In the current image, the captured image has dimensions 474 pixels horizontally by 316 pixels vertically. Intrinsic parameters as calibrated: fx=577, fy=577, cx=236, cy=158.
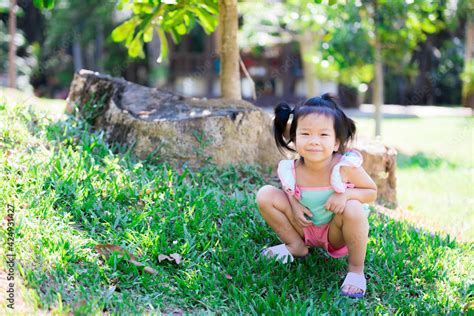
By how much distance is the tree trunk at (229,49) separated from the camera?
4.69 m

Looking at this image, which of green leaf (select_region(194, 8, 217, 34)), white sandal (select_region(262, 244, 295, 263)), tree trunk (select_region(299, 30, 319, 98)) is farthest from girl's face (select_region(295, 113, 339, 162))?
tree trunk (select_region(299, 30, 319, 98))

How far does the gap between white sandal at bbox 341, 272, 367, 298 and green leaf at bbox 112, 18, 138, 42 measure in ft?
8.56

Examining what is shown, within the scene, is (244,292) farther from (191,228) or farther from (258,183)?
(258,183)

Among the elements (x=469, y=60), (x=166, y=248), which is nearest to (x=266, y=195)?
(x=166, y=248)

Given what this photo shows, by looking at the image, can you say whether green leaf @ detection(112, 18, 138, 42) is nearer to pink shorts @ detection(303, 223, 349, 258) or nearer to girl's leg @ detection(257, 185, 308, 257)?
girl's leg @ detection(257, 185, 308, 257)

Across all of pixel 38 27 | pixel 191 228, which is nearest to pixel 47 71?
pixel 38 27

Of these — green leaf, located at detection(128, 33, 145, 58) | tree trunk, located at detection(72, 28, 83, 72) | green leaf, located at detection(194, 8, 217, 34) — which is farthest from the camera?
tree trunk, located at detection(72, 28, 83, 72)

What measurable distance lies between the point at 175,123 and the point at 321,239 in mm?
1573

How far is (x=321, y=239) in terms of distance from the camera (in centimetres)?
296

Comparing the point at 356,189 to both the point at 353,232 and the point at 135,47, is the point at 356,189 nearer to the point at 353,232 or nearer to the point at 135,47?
the point at 353,232

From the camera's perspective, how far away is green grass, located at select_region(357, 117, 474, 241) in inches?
186

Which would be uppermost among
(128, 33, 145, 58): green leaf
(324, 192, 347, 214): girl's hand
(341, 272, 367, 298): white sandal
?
(128, 33, 145, 58): green leaf

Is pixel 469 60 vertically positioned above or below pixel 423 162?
above

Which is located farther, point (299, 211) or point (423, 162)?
point (423, 162)
